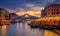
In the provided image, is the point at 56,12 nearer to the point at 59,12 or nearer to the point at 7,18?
the point at 59,12

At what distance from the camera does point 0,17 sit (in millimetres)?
14219

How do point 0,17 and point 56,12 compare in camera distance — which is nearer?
point 56,12

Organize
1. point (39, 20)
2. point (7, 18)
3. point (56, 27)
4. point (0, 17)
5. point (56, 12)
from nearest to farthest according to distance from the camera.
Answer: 1. point (56, 27)
2. point (56, 12)
3. point (39, 20)
4. point (0, 17)
5. point (7, 18)

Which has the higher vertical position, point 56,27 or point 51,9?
point 51,9

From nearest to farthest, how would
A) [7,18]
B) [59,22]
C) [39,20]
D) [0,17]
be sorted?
[59,22] → [39,20] → [0,17] → [7,18]

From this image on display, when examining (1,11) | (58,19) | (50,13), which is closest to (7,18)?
(1,11)

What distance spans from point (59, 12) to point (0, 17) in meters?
4.97

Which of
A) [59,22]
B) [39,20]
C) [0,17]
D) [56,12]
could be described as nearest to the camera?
[59,22]

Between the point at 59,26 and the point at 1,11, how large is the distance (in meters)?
7.10

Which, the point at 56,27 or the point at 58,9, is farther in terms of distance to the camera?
the point at 58,9

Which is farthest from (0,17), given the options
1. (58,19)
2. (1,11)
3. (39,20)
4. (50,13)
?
(58,19)

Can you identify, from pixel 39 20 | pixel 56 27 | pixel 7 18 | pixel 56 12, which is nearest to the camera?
pixel 56 27

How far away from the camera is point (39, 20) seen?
13.0 m

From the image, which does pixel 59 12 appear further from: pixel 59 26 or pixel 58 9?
pixel 59 26
